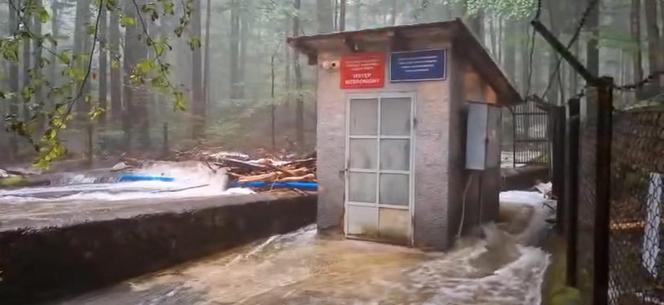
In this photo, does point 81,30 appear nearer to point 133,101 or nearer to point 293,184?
point 133,101

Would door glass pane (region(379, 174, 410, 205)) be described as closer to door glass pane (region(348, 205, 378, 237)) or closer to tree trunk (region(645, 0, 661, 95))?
door glass pane (region(348, 205, 378, 237))

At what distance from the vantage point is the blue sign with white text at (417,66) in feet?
23.7

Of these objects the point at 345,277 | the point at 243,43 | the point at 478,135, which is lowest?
the point at 345,277

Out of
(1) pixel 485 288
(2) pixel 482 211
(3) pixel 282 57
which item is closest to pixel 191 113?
(3) pixel 282 57

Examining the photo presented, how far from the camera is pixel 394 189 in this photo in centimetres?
758

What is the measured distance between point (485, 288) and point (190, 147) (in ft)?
49.8

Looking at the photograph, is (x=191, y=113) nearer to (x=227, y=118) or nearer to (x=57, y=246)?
(x=227, y=118)

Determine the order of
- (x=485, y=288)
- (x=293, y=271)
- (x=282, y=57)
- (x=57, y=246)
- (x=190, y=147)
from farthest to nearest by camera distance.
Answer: (x=282, y=57) → (x=190, y=147) → (x=293, y=271) → (x=485, y=288) → (x=57, y=246)

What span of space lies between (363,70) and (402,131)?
1.11 m

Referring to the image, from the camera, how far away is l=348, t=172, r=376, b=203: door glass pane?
772 centimetres

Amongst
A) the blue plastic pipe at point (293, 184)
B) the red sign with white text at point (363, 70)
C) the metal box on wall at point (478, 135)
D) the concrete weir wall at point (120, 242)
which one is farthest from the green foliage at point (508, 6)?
the concrete weir wall at point (120, 242)

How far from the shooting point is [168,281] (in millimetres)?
5848

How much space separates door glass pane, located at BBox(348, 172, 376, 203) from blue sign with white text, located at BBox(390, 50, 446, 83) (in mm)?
1510

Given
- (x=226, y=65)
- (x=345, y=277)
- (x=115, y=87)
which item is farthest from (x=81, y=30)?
(x=345, y=277)
